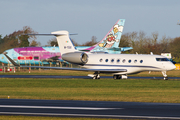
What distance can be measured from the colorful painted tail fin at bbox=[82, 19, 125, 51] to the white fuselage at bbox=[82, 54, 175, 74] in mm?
17973

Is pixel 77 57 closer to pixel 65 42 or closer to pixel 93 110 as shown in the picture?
pixel 65 42

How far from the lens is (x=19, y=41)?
107562mm

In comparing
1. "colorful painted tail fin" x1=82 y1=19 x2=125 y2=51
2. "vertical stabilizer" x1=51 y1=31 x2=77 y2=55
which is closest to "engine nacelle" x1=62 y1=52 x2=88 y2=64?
"vertical stabilizer" x1=51 y1=31 x2=77 y2=55

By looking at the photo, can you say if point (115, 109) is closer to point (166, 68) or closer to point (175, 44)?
point (166, 68)

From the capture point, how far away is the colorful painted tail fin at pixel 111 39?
192ft

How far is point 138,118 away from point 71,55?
1107 inches

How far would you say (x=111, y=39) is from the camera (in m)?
59.0

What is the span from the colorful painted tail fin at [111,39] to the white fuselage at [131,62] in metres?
18.0

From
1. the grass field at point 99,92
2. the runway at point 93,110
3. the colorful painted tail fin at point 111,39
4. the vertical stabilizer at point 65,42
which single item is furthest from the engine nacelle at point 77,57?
the runway at point 93,110

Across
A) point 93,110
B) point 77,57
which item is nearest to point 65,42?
point 77,57

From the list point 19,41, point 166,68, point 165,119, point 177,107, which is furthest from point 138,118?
point 19,41

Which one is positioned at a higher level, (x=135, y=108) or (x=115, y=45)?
(x=115, y=45)

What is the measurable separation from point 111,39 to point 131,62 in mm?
20251

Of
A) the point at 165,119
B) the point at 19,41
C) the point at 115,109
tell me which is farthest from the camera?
the point at 19,41
